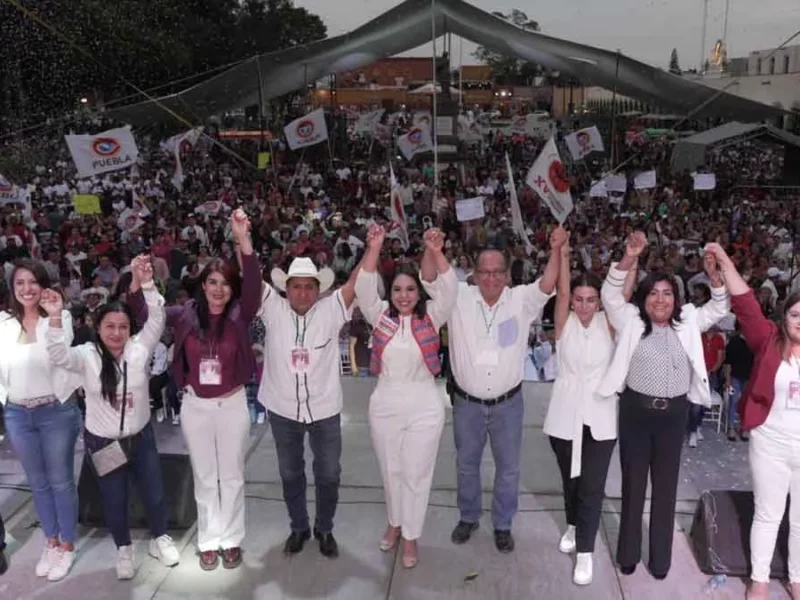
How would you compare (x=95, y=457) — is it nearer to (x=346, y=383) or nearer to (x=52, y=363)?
(x=52, y=363)

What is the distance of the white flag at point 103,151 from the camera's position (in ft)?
35.6

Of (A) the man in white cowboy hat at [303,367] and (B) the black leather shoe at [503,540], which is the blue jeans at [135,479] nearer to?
(A) the man in white cowboy hat at [303,367]

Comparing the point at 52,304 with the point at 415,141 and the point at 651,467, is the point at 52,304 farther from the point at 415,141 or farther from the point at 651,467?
the point at 415,141

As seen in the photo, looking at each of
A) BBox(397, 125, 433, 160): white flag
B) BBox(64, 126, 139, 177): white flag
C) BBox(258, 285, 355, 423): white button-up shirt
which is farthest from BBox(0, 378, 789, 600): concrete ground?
BBox(397, 125, 433, 160): white flag

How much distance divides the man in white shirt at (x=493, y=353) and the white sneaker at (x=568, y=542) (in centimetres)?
44

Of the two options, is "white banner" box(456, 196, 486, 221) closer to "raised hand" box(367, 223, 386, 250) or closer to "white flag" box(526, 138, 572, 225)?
"white flag" box(526, 138, 572, 225)

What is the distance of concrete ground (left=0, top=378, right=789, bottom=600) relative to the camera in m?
3.71

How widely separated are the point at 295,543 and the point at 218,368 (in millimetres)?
1047

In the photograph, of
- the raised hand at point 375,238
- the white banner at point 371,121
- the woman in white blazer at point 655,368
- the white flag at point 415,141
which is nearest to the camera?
the woman in white blazer at point 655,368

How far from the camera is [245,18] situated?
35906 millimetres

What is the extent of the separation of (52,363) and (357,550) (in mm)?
1735

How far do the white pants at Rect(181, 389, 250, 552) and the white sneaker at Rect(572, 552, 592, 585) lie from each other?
1630 millimetres

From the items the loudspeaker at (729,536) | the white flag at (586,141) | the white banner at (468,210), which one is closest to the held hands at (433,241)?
the loudspeaker at (729,536)

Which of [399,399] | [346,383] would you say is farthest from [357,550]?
[346,383]
